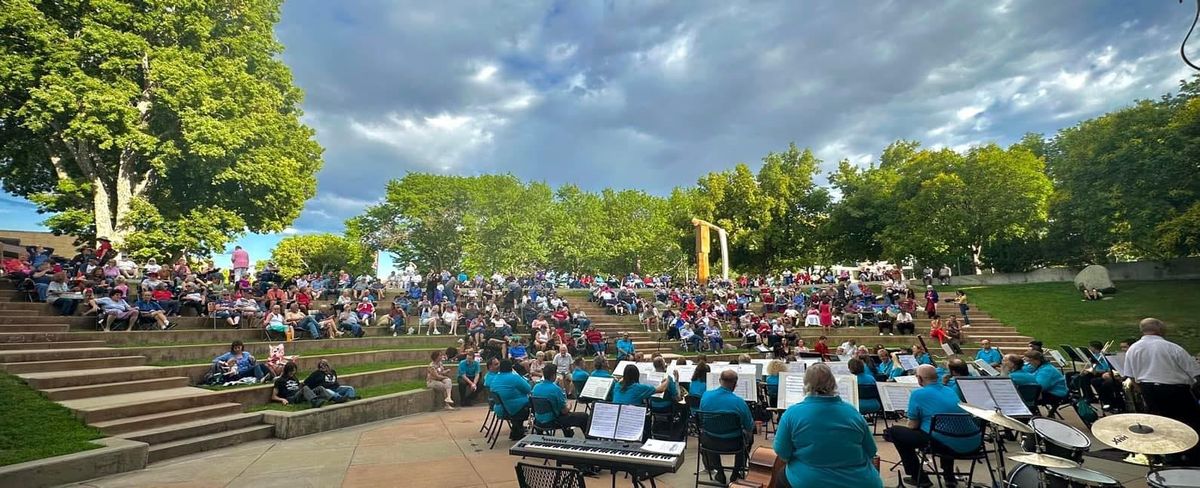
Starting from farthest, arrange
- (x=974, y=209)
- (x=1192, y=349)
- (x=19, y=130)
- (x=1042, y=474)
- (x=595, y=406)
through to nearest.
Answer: (x=974, y=209), (x=19, y=130), (x=1192, y=349), (x=595, y=406), (x=1042, y=474)

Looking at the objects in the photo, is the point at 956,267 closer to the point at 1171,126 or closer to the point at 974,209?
the point at 974,209

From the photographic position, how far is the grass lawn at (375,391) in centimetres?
941

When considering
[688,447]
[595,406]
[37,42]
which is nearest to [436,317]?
[688,447]

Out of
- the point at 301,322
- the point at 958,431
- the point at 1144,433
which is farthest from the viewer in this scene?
the point at 301,322

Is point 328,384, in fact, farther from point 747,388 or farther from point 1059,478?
point 1059,478

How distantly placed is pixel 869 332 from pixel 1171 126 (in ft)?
58.5

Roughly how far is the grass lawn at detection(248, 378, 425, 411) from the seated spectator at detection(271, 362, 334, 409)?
112 millimetres

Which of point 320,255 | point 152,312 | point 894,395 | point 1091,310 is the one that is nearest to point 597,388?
point 894,395

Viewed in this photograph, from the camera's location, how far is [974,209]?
1133 inches

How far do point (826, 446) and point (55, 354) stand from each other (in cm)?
1269

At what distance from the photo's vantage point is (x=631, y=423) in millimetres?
5215

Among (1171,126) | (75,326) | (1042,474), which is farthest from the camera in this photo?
(1171,126)

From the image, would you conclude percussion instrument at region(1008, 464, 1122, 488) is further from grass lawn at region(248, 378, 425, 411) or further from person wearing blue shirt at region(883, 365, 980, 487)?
grass lawn at region(248, 378, 425, 411)

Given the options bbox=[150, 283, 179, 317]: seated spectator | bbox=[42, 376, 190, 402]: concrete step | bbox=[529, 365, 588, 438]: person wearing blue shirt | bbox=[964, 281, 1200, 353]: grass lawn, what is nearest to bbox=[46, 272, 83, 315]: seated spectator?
bbox=[150, 283, 179, 317]: seated spectator
